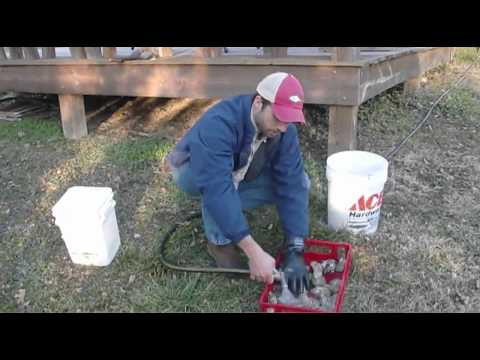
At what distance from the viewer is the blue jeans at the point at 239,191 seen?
2260mm

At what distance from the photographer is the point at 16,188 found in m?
3.18

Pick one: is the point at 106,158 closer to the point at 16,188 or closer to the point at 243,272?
the point at 16,188

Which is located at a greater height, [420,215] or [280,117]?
[280,117]

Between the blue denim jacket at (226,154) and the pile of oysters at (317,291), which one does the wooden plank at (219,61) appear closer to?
the blue denim jacket at (226,154)

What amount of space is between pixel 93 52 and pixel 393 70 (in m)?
2.28

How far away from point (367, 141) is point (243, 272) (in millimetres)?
1893

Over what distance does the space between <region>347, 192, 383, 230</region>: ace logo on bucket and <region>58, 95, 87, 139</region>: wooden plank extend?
2423 mm

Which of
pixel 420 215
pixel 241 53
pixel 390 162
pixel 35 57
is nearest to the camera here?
pixel 420 215

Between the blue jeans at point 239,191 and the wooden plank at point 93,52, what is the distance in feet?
5.96

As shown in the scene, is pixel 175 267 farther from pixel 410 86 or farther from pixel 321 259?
pixel 410 86

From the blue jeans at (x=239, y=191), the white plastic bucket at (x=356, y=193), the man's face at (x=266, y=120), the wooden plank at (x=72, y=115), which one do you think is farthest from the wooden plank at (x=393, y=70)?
the wooden plank at (x=72, y=115)

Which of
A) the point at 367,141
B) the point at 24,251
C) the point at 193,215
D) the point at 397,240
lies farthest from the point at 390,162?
the point at 24,251

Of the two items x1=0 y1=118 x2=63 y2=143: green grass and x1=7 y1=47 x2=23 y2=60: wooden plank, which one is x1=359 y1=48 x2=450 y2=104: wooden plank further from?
x1=7 y1=47 x2=23 y2=60: wooden plank

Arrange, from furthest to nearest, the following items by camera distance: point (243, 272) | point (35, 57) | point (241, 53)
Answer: point (241, 53)
point (35, 57)
point (243, 272)
